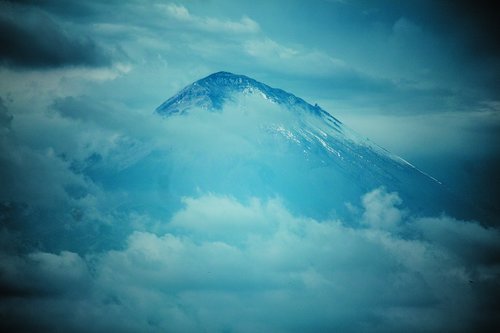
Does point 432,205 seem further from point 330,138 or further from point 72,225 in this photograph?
point 72,225

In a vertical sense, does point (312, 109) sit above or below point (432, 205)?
above

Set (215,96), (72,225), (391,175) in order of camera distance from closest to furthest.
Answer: (72,225), (391,175), (215,96)

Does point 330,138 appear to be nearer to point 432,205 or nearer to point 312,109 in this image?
point 312,109

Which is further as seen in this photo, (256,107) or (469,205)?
(256,107)

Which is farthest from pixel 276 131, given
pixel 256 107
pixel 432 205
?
pixel 432 205

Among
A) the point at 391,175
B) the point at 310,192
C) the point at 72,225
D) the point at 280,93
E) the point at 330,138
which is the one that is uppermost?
the point at 280,93

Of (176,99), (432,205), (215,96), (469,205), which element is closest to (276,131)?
(215,96)

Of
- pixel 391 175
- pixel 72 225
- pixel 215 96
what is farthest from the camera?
pixel 215 96
